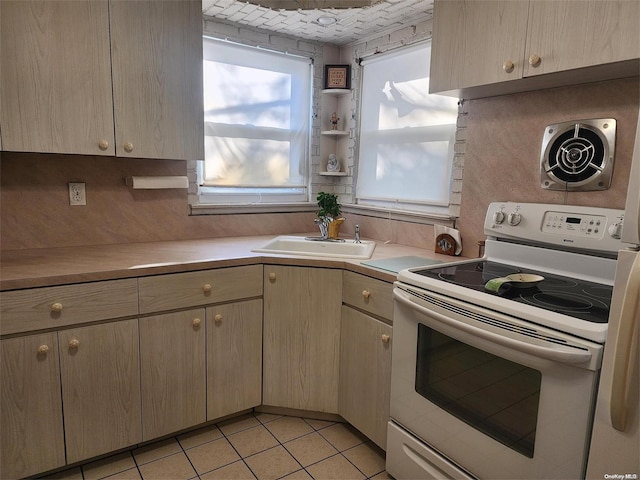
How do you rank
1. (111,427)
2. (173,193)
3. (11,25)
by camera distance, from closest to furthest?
(11,25), (111,427), (173,193)

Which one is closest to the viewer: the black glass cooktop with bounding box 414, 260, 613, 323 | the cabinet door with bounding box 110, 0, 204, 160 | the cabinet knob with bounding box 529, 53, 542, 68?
the black glass cooktop with bounding box 414, 260, 613, 323

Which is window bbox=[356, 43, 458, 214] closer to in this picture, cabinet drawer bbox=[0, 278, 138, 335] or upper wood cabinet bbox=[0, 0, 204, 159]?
upper wood cabinet bbox=[0, 0, 204, 159]

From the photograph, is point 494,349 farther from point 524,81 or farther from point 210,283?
point 210,283

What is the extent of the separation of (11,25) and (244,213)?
1.45m

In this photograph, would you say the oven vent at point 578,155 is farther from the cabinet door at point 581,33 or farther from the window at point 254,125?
the window at point 254,125

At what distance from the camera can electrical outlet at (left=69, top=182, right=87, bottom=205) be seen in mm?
2154

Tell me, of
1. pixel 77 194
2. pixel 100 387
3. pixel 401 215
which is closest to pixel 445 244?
pixel 401 215

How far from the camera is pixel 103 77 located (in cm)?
186

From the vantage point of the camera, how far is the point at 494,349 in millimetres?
1279

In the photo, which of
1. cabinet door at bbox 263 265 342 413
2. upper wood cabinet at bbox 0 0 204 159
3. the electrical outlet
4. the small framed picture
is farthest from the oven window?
the small framed picture

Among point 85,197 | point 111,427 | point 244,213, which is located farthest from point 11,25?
point 111,427

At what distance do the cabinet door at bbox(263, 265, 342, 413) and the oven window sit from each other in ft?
1.94

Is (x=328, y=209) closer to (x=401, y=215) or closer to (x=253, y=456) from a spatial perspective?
(x=401, y=215)

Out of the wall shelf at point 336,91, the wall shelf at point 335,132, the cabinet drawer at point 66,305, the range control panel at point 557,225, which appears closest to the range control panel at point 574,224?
the range control panel at point 557,225
